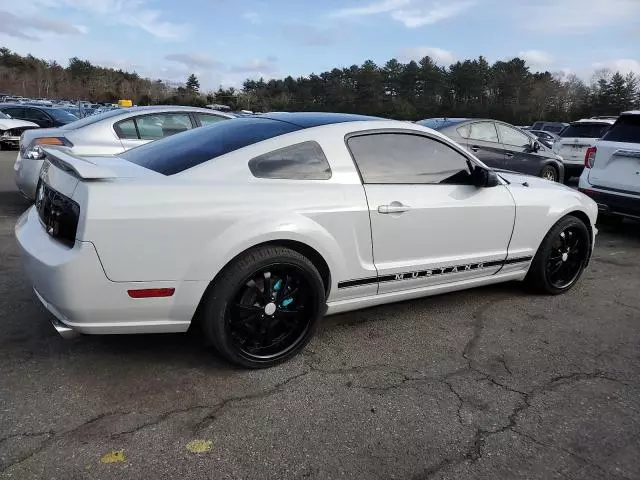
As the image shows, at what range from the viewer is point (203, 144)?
11.4 ft

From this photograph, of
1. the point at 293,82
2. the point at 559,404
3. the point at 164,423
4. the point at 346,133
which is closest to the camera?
the point at 164,423

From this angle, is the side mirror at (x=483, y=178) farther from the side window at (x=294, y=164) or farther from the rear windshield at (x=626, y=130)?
the rear windshield at (x=626, y=130)

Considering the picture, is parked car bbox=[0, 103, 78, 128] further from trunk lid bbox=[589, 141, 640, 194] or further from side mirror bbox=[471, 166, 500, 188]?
side mirror bbox=[471, 166, 500, 188]

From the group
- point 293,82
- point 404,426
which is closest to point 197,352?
point 404,426

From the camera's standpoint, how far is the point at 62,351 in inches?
129

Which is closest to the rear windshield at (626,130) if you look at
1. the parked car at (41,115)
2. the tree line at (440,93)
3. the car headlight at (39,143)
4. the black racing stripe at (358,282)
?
the black racing stripe at (358,282)

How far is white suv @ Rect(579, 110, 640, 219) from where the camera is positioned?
6695 mm

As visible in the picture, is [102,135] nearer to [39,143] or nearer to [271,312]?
[39,143]

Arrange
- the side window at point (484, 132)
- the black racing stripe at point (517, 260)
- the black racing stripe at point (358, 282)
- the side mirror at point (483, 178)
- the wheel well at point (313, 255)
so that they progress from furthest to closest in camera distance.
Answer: the side window at point (484, 132), the black racing stripe at point (517, 260), the side mirror at point (483, 178), the black racing stripe at point (358, 282), the wheel well at point (313, 255)

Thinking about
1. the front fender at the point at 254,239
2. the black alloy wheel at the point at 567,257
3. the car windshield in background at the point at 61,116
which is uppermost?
the car windshield in background at the point at 61,116

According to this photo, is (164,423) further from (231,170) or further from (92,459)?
(231,170)

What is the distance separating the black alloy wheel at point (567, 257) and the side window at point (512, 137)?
506cm

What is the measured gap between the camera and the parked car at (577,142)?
1237 centimetres

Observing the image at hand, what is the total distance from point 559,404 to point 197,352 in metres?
2.09
